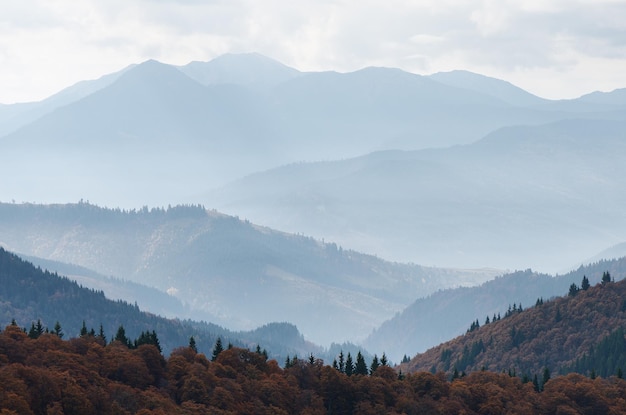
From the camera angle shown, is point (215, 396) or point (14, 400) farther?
point (215, 396)

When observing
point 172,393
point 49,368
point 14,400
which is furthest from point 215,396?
point 14,400

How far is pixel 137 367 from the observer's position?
Answer: 174000mm

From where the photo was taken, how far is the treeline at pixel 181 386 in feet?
Answer: 487

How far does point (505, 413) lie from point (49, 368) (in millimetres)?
67319

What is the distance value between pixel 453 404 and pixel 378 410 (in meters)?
13.9

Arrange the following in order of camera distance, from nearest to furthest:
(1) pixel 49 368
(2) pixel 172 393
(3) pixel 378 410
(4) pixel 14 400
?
1. (4) pixel 14 400
2. (1) pixel 49 368
3. (2) pixel 172 393
4. (3) pixel 378 410

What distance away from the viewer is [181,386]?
577 feet

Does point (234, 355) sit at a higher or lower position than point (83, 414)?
higher

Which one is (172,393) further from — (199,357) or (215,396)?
(199,357)

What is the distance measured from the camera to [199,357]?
192 meters

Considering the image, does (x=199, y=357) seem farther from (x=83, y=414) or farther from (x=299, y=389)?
(x=83, y=414)

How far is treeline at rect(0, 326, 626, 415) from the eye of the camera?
487 ft

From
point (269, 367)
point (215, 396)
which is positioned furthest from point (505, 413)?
point (215, 396)

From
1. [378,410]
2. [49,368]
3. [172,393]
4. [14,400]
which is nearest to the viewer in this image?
[14,400]
